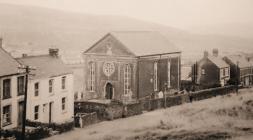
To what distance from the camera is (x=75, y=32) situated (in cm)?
6097

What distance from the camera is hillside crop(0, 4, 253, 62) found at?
29.1 metres

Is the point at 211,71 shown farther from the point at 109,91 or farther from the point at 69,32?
the point at 69,32

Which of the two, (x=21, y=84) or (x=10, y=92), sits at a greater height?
(x=21, y=84)

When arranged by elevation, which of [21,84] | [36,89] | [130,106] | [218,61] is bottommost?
[130,106]

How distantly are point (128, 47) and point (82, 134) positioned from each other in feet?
48.1

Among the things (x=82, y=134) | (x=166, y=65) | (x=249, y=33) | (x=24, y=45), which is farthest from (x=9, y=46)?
(x=249, y=33)

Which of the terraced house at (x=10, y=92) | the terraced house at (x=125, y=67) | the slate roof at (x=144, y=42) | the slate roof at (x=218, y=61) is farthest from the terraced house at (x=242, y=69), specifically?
the terraced house at (x=10, y=92)

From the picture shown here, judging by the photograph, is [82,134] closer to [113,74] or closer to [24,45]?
[113,74]

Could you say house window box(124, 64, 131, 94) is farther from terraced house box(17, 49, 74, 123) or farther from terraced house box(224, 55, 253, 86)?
terraced house box(224, 55, 253, 86)

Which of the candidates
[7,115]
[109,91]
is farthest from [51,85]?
[109,91]

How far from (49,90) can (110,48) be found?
33.2ft

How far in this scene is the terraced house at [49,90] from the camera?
83.6 ft

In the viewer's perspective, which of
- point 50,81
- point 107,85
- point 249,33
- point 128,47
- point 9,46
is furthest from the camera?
point 9,46

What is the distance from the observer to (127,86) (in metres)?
35.7
